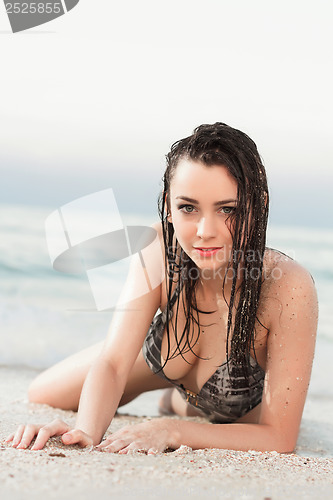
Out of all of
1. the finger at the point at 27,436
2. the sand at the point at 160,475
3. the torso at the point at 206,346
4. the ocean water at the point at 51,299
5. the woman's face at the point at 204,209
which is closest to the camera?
the sand at the point at 160,475

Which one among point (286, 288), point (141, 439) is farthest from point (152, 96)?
point (141, 439)

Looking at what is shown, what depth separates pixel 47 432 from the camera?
2162 millimetres

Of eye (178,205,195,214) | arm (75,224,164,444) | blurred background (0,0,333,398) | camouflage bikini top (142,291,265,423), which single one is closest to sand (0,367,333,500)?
arm (75,224,164,444)

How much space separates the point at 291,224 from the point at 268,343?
13169 mm

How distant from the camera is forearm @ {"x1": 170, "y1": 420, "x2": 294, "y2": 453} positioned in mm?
2410

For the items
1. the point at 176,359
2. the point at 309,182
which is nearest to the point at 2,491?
the point at 176,359

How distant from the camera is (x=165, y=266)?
9.28 ft

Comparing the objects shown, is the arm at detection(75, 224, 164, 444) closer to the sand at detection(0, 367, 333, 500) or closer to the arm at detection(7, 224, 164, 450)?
the arm at detection(7, 224, 164, 450)

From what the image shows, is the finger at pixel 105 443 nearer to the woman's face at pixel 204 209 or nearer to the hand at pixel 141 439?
the hand at pixel 141 439

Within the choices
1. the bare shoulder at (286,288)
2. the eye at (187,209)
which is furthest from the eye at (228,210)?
the bare shoulder at (286,288)

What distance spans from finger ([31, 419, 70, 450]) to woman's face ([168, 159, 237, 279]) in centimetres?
81

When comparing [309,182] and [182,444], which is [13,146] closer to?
[309,182]

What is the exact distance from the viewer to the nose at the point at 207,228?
2.35 m

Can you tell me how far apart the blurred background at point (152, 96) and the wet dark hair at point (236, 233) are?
12.8 metres
